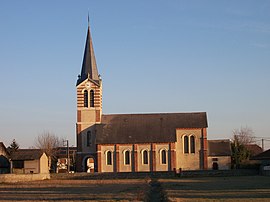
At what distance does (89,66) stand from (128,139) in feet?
46.7

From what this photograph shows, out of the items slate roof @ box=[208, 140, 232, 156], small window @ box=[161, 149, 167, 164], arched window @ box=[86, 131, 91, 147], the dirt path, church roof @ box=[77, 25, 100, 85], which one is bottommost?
the dirt path

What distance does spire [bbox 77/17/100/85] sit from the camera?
90.9 metres

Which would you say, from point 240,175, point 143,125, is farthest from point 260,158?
point 143,125

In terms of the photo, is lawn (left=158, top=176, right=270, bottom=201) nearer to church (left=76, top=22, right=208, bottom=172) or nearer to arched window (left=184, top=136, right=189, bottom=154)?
church (left=76, top=22, right=208, bottom=172)

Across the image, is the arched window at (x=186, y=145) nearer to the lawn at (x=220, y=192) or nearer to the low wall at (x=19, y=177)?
the low wall at (x=19, y=177)

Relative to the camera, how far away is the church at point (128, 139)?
8894 cm

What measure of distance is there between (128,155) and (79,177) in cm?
1268

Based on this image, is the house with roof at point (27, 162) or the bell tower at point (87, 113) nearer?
the house with roof at point (27, 162)

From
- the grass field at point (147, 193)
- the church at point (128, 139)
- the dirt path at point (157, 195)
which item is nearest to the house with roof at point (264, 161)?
the church at point (128, 139)

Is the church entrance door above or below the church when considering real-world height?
below

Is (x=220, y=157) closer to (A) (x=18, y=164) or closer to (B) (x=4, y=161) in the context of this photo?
(A) (x=18, y=164)

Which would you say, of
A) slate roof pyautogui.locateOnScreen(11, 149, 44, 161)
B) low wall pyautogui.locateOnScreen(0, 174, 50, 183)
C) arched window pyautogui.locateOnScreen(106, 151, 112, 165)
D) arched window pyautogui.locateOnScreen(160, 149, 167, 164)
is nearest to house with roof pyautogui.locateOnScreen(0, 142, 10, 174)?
slate roof pyautogui.locateOnScreen(11, 149, 44, 161)

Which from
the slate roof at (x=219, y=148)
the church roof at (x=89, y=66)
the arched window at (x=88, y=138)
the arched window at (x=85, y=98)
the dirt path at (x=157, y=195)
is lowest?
the dirt path at (x=157, y=195)

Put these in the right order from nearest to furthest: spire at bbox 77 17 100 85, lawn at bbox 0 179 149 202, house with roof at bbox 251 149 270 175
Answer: lawn at bbox 0 179 149 202 → house with roof at bbox 251 149 270 175 → spire at bbox 77 17 100 85
